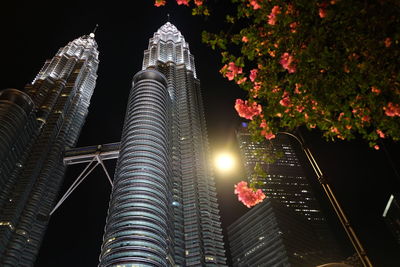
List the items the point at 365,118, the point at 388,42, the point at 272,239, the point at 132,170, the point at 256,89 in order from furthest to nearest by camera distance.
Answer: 1. the point at 272,239
2. the point at 132,170
3. the point at 256,89
4. the point at 365,118
5. the point at 388,42

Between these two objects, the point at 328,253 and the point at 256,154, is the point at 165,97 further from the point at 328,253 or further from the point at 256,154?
the point at 328,253

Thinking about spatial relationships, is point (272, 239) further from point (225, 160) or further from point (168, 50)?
point (225, 160)

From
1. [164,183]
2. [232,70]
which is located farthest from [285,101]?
[164,183]

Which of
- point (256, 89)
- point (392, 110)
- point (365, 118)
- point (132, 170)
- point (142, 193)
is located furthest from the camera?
point (132, 170)

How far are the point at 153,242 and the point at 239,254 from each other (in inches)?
4734

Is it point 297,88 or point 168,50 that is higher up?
point 168,50

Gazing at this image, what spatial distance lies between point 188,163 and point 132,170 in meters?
25.6

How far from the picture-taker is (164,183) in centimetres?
7431

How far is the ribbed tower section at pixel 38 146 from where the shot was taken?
7388cm

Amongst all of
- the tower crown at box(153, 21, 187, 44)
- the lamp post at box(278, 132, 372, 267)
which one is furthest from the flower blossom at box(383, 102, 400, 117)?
the tower crown at box(153, 21, 187, 44)

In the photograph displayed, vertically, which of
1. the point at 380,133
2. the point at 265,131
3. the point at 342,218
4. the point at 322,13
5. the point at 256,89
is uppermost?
the point at 256,89

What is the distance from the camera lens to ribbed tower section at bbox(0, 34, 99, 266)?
7388 cm

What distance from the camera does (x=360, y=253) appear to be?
661 cm

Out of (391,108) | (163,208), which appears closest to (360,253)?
(391,108)
